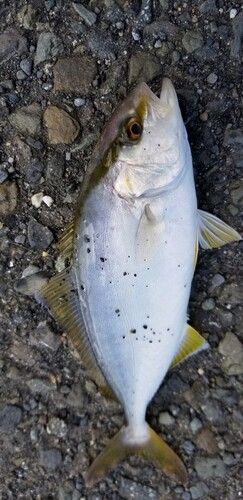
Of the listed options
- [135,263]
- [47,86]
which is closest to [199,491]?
[135,263]

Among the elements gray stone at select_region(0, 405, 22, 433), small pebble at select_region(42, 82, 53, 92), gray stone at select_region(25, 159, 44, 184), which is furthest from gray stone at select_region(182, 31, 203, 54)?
gray stone at select_region(0, 405, 22, 433)

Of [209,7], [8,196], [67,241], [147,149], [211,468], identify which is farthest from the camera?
[8,196]

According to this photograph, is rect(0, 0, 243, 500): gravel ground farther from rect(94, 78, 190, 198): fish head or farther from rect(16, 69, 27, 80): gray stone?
rect(94, 78, 190, 198): fish head

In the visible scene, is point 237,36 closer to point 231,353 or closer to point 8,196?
point 8,196

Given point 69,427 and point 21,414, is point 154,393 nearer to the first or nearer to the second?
point 69,427

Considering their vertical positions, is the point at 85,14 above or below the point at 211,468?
above

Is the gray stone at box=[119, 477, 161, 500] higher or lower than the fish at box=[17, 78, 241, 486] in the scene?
lower
